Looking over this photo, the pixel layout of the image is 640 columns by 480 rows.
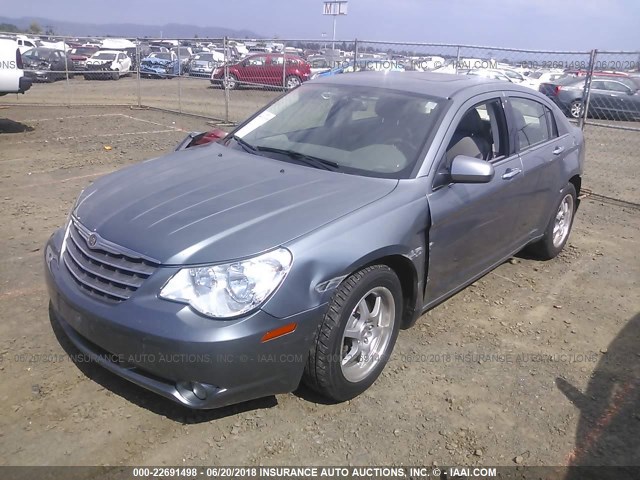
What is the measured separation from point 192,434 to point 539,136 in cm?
373

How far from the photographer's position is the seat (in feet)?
12.6

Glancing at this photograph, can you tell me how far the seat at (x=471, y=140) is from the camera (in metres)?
3.85

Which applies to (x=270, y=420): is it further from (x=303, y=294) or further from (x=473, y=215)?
(x=473, y=215)

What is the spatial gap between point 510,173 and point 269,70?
46.9 ft

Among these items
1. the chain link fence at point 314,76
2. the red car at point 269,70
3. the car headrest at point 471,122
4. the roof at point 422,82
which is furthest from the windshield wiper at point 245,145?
the red car at point 269,70

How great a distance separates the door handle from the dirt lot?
3.44 feet

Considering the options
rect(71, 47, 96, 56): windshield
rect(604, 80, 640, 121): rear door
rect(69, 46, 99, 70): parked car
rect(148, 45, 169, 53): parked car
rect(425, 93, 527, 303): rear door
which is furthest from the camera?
rect(148, 45, 169, 53): parked car

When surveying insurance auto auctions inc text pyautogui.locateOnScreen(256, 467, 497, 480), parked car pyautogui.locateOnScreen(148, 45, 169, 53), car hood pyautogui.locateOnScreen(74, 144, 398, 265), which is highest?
parked car pyautogui.locateOnScreen(148, 45, 169, 53)

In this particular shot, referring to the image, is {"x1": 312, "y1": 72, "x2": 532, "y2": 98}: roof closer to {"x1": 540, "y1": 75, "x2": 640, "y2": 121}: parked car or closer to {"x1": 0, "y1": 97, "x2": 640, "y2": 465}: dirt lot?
{"x1": 0, "y1": 97, "x2": 640, "y2": 465}: dirt lot

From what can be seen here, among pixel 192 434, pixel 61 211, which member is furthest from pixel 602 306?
pixel 61 211

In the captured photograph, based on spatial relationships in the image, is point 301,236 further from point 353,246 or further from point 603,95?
point 603,95

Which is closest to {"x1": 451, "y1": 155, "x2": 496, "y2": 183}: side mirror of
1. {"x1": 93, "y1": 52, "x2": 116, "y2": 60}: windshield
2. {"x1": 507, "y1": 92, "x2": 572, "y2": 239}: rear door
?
{"x1": 507, "y1": 92, "x2": 572, "y2": 239}: rear door

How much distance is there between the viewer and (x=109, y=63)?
94.1 feet

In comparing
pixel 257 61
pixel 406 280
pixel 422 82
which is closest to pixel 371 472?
pixel 406 280
